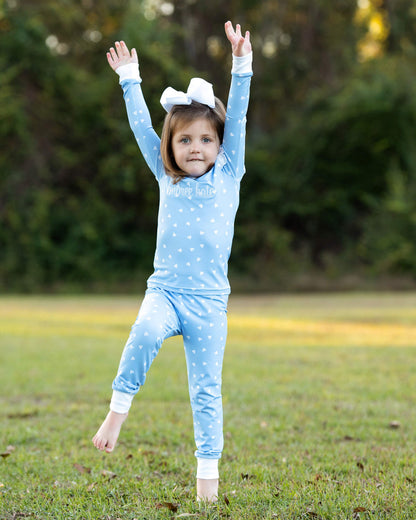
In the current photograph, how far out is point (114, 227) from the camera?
26.4 metres

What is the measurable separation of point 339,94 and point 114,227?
9.89 meters

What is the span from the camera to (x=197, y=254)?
331 centimetres

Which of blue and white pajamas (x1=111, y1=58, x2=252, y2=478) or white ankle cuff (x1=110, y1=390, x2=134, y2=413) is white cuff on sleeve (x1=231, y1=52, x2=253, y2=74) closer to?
blue and white pajamas (x1=111, y1=58, x2=252, y2=478)

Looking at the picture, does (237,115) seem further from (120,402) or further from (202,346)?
(120,402)

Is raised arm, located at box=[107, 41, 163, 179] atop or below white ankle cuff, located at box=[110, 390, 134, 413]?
atop

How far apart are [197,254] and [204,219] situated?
0.57ft

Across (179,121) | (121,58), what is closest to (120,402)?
(179,121)

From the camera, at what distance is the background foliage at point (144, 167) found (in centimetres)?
2536

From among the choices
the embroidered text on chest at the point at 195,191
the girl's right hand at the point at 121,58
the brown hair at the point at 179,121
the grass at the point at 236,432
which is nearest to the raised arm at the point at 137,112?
the girl's right hand at the point at 121,58

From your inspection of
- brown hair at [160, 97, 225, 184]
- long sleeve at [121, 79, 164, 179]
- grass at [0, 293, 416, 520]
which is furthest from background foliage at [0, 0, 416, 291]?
brown hair at [160, 97, 225, 184]

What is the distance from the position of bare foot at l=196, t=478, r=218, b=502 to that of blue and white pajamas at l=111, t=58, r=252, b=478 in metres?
0.11

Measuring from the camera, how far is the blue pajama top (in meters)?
3.30

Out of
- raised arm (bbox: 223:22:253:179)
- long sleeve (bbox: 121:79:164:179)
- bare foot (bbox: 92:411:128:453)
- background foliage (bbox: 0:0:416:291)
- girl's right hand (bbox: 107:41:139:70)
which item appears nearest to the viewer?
bare foot (bbox: 92:411:128:453)

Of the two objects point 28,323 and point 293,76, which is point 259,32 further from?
point 28,323
